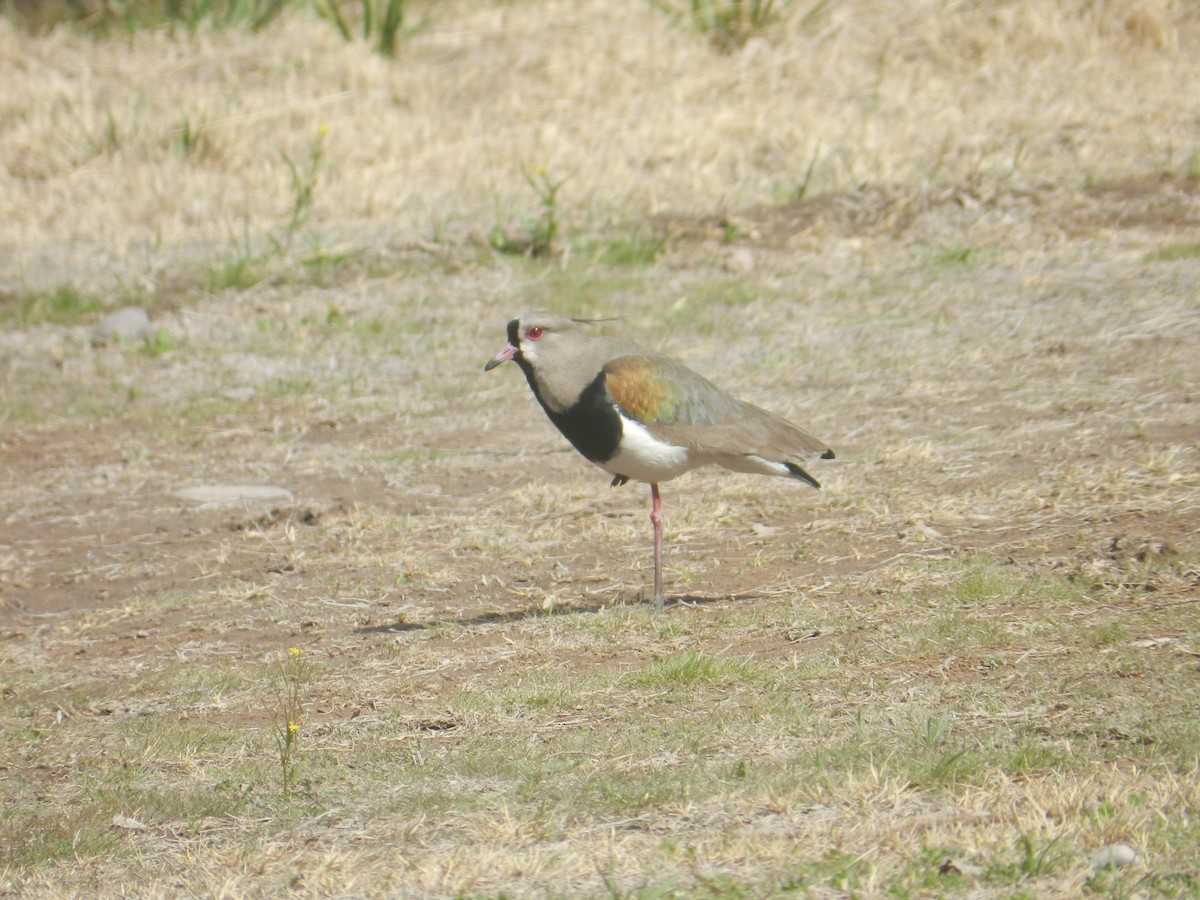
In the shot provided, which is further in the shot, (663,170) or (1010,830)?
(663,170)

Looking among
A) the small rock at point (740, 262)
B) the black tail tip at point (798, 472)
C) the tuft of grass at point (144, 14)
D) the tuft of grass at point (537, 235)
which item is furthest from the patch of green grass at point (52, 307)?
the black tail tip at point (798, 472)

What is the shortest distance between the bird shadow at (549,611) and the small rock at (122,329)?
4598 millimetres

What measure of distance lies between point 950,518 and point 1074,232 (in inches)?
182

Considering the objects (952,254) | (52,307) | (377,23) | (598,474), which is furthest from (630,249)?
(377,23)

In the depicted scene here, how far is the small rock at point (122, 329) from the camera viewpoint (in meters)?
9.68

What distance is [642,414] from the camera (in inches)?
220

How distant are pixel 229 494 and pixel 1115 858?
16.5ft

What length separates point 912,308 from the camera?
938 cm

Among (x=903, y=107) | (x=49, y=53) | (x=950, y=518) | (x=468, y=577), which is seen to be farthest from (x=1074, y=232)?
(x=49, y=53)

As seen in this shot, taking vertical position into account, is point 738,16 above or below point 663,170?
above

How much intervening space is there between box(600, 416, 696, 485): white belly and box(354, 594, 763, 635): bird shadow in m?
0.47

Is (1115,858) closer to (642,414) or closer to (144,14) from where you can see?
(642,414)

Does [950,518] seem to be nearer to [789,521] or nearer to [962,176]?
[789,521]

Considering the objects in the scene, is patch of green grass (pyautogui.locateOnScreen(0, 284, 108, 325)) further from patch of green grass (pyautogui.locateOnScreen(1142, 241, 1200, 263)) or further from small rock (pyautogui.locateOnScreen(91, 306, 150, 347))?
patch of green grass (pyautogui.locateOnScreen(1142, 241, 1200, 263))
